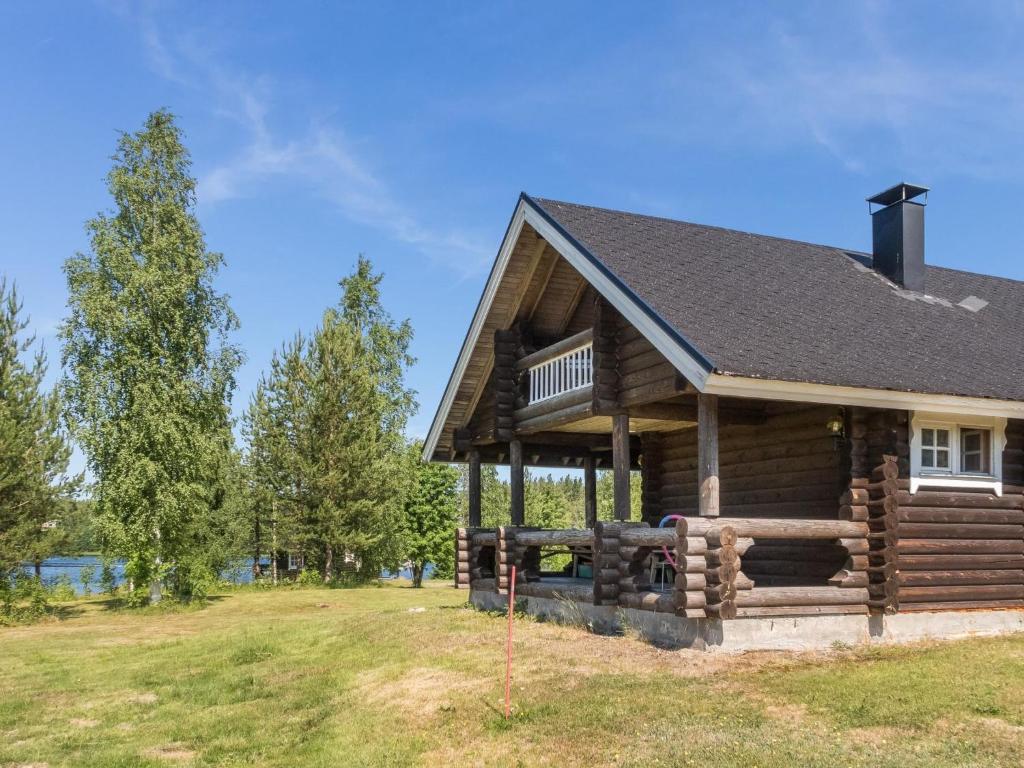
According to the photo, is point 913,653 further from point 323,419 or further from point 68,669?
point 323,419

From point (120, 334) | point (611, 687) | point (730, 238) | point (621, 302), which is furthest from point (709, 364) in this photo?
point (120, 334)

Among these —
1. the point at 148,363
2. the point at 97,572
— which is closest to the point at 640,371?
the point at 148,363

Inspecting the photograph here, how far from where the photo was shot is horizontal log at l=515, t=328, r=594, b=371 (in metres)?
14.9

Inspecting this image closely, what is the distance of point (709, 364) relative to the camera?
1097 centimetres

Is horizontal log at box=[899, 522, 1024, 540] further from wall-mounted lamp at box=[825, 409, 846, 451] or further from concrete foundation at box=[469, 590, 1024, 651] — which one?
wall-mounted lamp at box=[825, 409, 846, 451]

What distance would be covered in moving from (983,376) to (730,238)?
531 cm

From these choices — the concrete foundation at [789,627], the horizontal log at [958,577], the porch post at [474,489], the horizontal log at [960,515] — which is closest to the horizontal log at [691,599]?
the concrete foundation at [789,627]

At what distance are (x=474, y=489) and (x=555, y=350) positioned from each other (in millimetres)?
4836

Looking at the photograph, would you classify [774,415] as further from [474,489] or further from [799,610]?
[474,489]

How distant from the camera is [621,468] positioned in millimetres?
14016

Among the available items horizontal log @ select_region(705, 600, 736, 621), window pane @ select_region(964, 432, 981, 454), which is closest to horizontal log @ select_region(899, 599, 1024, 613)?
window pane @ select_region(964, 432, 981, 454)

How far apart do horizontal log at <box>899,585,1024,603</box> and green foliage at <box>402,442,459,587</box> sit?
83.2ft

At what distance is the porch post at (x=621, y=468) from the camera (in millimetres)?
13797

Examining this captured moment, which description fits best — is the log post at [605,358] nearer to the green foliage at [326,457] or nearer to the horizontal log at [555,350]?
the horizontal log at [555,350]
